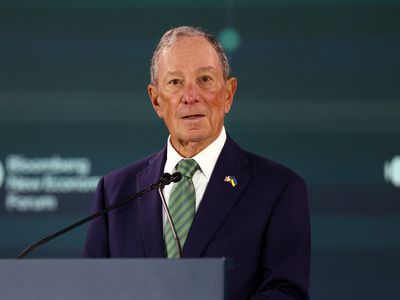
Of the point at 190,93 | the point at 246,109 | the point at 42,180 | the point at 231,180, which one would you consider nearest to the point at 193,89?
the point at 190,93

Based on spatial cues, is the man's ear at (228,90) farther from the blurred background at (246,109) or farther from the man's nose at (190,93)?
the blurred background at (246,109)

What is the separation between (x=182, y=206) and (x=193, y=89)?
1.16 feet

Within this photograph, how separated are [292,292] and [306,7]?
2.20m

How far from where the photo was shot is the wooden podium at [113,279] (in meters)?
1.95

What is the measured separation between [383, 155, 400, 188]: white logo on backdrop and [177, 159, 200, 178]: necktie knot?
5.78 feet

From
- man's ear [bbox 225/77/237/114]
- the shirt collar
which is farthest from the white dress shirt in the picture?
man's ear [bbox 225/77/237/114]

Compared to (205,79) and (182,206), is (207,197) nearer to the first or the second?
(182,206)

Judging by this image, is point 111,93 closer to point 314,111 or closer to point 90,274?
point 314,111

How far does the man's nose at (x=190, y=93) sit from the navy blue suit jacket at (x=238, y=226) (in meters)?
0.20

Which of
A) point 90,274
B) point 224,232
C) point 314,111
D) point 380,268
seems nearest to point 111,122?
point 314,111

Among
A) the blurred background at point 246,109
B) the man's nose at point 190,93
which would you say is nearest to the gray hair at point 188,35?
the man's nose at point 190,93

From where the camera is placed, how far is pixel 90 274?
201 centimetres

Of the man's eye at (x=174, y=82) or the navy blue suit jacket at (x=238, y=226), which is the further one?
the man's eye at (x=174, y=82)

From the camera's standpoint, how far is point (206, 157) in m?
2.69
